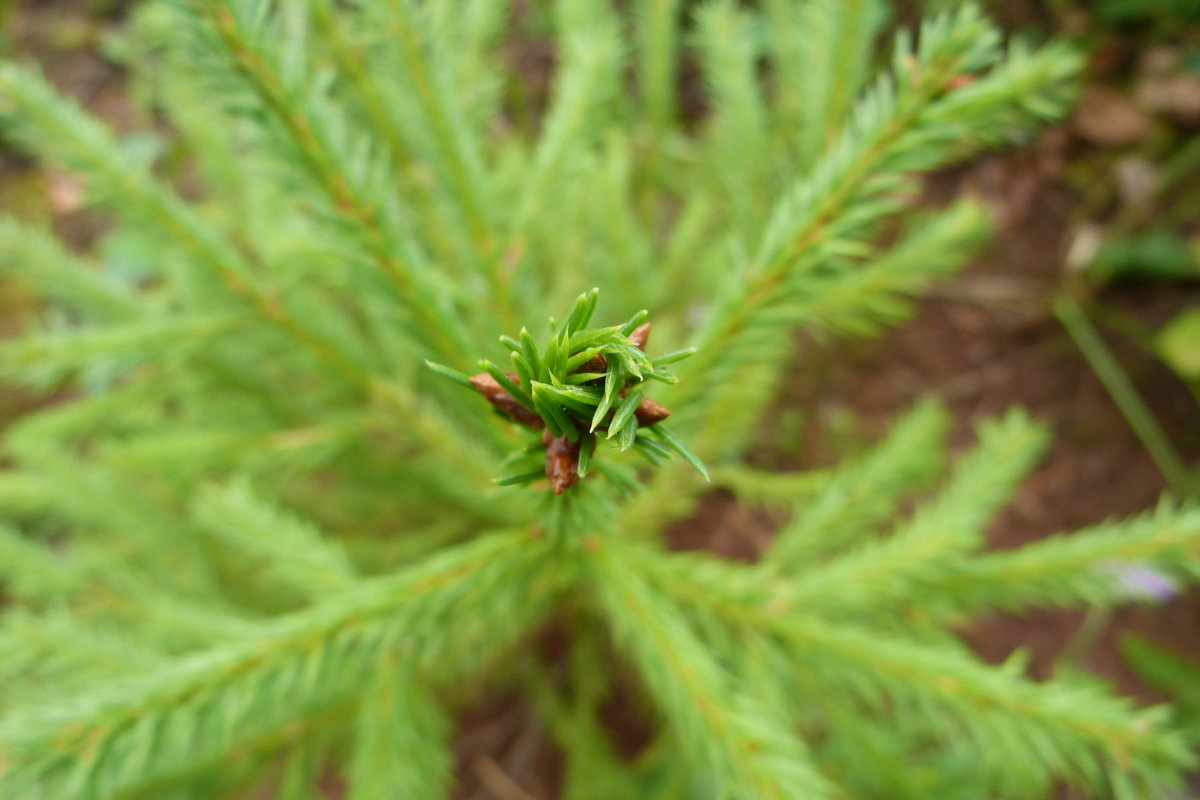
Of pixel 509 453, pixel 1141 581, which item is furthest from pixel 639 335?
pixel 1141 581

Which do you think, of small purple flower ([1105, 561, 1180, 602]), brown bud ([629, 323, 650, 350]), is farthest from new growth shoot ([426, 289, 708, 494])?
small purple flower ([1105, 561, 1180, 602])

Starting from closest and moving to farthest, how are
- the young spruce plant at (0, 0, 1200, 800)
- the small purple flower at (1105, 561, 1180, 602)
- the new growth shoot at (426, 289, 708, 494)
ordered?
the new growth shoot at (426, 289, 708, 494) < the young spruce plant at (0, 0, 1200, 800) < the small purple flower at (1105, 561, 1180, 602)

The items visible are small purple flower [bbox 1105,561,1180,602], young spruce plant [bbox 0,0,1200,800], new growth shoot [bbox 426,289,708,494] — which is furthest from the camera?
small purple flower [bbox 1105,561,1180,602]

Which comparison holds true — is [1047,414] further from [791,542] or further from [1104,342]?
[791,542]

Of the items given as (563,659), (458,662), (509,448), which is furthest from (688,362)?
(563,659)

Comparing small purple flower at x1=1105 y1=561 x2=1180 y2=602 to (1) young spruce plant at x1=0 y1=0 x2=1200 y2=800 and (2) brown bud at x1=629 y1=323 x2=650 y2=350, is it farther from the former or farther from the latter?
(2) brown bud at x1=629 y1=323 x2=650 y2=350

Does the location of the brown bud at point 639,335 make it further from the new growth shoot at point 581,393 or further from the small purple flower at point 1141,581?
the small purple flower at point 1141,581

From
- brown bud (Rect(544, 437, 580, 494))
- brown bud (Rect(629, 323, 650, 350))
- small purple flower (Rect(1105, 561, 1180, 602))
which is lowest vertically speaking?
small purple flower (Rect(1105, 561, 1180, 602))

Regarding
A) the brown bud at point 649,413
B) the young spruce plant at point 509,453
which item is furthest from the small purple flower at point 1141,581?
the brown bud at point 649,413
